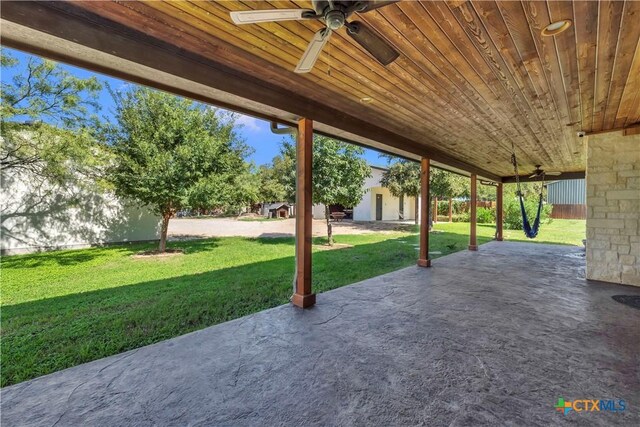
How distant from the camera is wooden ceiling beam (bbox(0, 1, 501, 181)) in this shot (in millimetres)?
1788

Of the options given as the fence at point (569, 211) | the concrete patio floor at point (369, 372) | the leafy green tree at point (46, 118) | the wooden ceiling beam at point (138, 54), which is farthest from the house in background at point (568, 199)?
A: the leafy green tree at point (46, 118)

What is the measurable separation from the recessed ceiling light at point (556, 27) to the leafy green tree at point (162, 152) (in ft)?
23.4

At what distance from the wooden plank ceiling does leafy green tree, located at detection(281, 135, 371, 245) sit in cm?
465

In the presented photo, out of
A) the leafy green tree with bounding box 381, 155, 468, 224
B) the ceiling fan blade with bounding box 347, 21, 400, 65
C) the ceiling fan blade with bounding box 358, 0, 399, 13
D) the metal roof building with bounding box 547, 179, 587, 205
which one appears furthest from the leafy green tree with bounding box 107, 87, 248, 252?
the metal roof building with bounding box 547, 179, 587, 205

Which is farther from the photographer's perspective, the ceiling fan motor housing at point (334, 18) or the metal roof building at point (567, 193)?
the metal roof building at point (567, 193)

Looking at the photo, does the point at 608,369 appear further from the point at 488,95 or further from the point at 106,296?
the point at 106,296

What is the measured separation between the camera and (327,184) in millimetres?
8961

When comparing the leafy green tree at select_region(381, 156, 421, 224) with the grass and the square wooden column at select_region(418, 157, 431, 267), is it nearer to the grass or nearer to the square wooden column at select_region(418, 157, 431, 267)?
the grass

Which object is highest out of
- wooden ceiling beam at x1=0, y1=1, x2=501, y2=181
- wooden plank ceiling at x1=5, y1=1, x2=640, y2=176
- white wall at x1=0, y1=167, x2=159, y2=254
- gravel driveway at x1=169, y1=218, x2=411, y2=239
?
wooden plank ceiling at x1=5, y1=1, x2=640, y2=176

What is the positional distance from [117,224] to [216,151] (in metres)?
4.31

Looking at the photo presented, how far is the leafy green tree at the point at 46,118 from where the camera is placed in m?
5.19

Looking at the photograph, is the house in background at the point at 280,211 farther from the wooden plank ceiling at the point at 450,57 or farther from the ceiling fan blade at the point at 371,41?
the ceiling fan blade at the point at 371,41

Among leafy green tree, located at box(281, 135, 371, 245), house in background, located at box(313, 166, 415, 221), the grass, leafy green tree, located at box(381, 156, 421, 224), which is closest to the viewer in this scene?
the grass

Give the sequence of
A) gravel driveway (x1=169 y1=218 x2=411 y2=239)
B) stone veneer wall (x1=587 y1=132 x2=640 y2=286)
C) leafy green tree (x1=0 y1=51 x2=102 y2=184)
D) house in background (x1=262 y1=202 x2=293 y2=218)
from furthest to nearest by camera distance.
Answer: house in background (x1=262 y1=202 x2=293 y2=218) < gravel driveway (x1=169 y1=218 x2=411 y2=239) < leafy green tree (x1=0 y1=51 x2=102 y2=184) < stone veneer wall (x1=587 y1=132 x2=640 y2=286)
